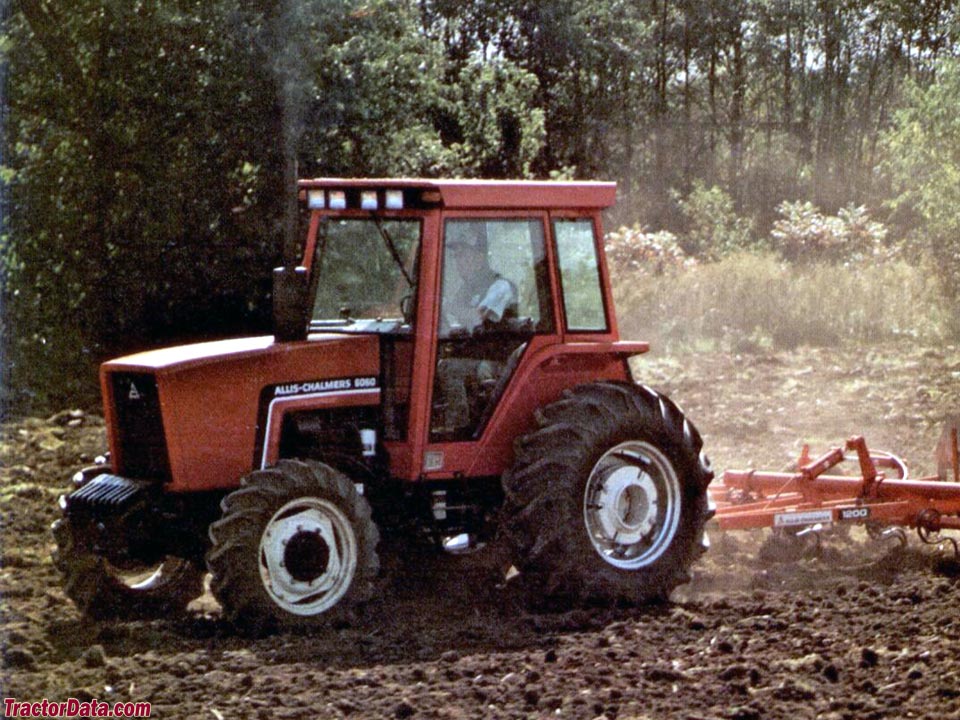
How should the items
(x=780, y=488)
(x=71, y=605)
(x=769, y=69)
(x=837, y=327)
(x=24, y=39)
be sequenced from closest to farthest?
(x=71, y=605) < (x=780, y=488) < (x=24, y=39) < (x=837, y=327) < (x=769, y=69)

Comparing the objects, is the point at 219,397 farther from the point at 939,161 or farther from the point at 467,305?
the point at 939,161

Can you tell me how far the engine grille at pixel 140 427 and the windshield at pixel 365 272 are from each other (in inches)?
40.7

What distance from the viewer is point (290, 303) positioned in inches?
289

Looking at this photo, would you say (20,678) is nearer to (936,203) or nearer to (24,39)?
(24,39)

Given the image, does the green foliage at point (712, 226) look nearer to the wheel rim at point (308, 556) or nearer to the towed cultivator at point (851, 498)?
the towed cultivator at point (851, 498)

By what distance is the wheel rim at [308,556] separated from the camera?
22.5ft

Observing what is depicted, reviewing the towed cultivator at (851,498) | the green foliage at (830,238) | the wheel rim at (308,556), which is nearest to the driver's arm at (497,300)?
the wheel rim at (308,556)

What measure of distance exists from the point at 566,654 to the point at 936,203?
447 inches

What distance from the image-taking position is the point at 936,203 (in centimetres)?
1627

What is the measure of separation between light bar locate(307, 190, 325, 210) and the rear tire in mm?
1549

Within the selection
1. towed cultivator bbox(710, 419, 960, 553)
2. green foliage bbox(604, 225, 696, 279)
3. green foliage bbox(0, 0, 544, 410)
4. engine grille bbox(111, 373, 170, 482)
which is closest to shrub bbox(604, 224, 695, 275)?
green foliage bbox(604, 225, 696, 279)

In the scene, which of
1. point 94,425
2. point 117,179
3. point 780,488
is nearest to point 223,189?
point 117,179

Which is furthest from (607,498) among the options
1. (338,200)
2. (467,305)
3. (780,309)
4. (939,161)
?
(780,309)

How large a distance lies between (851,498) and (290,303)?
3543mm
